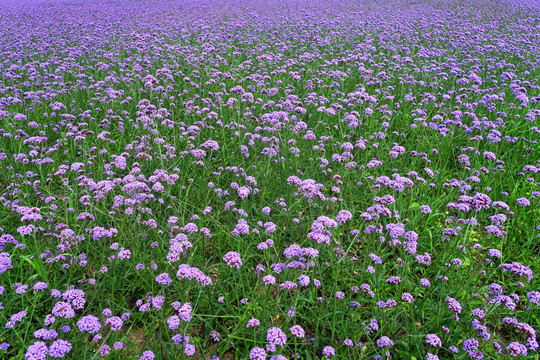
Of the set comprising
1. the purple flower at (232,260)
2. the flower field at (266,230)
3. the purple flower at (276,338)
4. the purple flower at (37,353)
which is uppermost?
the purple flower at (232,260)

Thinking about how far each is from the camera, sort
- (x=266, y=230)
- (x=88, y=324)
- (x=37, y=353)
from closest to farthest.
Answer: (x=37, y=353)
(x=88, y=324)
(x=266, y=230)

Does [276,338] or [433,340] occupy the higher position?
[276,338]

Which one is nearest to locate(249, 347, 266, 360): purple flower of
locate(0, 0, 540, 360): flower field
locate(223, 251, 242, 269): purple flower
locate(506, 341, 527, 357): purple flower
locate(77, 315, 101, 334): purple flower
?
locate(0, 0, 540, 360): flower field

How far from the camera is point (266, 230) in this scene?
2633mm

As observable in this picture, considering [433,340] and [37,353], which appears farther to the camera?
[433,340]

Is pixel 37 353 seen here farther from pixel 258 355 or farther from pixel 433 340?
pixel 433 340

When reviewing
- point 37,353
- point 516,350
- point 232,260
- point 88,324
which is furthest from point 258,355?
point 516,350

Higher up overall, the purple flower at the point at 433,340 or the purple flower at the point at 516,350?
the purple flower at the point at 516,350

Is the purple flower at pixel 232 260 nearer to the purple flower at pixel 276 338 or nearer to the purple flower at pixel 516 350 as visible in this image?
the purple flower at pixel 276 338

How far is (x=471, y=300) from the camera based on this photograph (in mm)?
2621

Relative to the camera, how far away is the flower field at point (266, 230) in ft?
7.45

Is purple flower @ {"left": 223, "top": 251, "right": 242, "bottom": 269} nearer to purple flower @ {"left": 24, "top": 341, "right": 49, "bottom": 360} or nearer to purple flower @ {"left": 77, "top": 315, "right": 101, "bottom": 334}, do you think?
purple flower @ {"left": 77, "top": 315, "right": 101, "bottom": 334}

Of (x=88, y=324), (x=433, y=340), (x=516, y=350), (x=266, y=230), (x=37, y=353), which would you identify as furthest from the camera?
(x=266, y=230)

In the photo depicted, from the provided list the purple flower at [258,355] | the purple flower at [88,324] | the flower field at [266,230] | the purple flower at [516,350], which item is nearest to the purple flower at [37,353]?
the flower field at [266,230]
